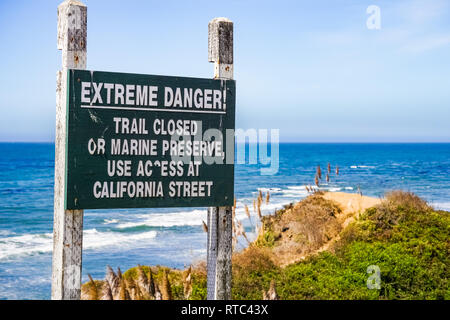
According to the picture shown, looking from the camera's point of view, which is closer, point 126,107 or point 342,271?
point 126,107

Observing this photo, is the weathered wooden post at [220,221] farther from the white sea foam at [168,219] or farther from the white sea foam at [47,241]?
the white sea foam at [168,219]

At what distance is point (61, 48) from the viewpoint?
522 cm

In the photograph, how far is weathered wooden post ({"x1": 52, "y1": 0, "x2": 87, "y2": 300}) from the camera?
201 inches

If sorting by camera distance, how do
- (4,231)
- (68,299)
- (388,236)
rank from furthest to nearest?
(4,231) < (388,236) < (68,299)

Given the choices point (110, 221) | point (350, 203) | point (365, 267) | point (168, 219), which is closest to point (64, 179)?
point (365, 267)

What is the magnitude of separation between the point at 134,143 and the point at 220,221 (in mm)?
1254

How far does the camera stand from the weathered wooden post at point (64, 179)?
16.7 feet

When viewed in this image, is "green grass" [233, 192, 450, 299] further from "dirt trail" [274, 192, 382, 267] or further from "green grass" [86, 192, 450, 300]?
"dirt trail" [274, 192, 382, 267]

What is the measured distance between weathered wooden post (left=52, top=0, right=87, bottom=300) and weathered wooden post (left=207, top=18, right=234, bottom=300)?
4.47 feet

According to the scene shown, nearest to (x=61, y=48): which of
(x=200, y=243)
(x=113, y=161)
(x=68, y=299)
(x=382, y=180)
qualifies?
(x=113, y=161)

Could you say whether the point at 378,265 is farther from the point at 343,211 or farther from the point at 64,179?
the point at 64,179

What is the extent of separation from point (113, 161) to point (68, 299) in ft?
4.58

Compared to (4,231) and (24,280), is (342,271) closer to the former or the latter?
(24,280)

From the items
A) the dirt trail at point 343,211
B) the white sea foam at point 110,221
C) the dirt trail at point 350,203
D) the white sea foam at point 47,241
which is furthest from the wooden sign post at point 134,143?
the white sea foam at point 110,221
